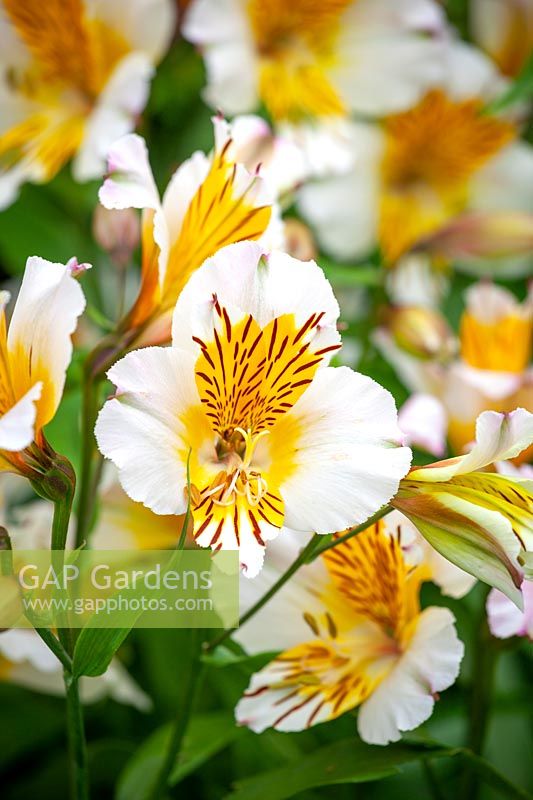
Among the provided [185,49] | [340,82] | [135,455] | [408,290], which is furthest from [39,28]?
[135,455]

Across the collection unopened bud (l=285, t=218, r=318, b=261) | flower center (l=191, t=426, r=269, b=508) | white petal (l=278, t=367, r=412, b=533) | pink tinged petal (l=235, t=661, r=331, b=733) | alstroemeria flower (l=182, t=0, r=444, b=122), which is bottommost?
pink tinged petal (l=235, t=661, r=331, b=733)

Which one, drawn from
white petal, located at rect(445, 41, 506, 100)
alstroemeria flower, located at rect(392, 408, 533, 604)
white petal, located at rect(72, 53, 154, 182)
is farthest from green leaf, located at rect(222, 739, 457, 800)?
white petal, located at rect(445, 41, 506, 100)

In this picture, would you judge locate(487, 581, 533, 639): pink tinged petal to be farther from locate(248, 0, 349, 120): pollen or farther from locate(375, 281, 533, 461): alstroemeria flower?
locate(248, 0, 349, 120): pollen

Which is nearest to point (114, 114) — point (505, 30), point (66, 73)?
point (66, 73)

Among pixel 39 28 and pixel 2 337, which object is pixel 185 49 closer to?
pixel 39 28

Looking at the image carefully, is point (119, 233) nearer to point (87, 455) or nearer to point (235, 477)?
point (87, 455)

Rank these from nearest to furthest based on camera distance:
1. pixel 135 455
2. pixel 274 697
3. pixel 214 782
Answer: pixel 135 455, pixel 274 697, pixel 214 782
